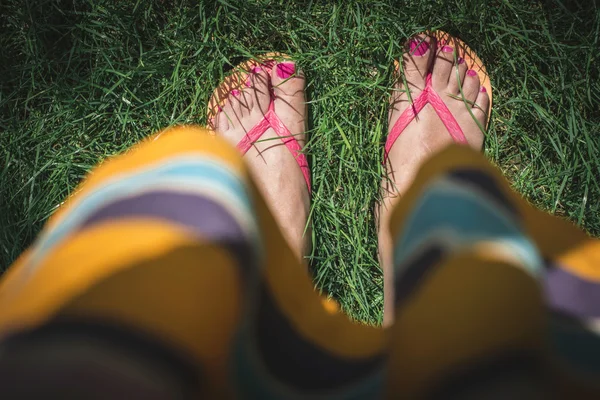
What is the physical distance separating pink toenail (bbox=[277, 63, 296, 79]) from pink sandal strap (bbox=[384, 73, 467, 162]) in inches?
10.1

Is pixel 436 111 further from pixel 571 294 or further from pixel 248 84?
pixel 571 294

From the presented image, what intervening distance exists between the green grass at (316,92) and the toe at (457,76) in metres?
0.04

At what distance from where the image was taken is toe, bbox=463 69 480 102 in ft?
3.46

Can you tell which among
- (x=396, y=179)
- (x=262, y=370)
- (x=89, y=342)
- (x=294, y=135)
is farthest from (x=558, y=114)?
(x=89, y=342)

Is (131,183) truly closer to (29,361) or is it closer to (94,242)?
(94,242)

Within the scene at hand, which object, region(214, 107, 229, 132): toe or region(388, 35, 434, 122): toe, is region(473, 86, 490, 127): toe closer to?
region(388, 35, 434, 122): toe

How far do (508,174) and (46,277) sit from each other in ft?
3.07

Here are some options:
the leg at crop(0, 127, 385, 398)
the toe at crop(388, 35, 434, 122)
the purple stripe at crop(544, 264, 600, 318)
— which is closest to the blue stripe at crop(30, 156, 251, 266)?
the leg at crop(0, 127, 385, 398)

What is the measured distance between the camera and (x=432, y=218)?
0.48 meters

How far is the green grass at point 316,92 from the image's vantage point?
100cm

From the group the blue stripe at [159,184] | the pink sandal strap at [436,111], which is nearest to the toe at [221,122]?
the pink sandal strap at [436,111]

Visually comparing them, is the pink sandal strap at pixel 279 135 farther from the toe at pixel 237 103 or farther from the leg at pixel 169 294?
the leg at pixel 169 294

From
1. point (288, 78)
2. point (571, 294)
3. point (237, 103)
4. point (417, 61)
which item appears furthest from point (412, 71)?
point (571, 294)

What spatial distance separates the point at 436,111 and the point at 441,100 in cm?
3
